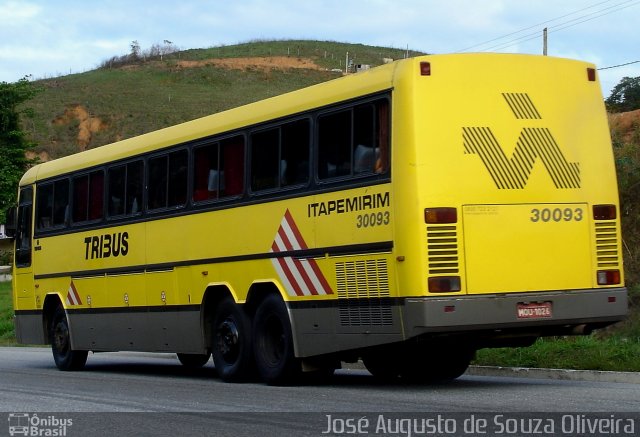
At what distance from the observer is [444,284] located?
40.9ft

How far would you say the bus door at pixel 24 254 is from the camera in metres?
21.4

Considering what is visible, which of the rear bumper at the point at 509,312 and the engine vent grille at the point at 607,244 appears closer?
the rear bumper at the point at 509,312

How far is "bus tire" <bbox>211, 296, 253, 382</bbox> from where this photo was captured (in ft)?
50.4

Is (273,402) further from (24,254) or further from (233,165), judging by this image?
(24,254)

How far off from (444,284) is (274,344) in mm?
3147

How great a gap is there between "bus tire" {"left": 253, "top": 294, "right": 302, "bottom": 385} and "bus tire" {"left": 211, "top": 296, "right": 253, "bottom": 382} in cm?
26

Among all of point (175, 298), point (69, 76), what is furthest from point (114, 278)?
point (69, 76)

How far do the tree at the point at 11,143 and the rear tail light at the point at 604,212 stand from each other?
2268 inches

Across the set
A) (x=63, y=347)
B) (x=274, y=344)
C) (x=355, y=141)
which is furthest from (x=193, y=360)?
(x=355, y=141)

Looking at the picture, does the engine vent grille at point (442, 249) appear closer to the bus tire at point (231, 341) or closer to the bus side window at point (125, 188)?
the bus tire at point (231, 341)

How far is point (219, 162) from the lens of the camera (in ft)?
53.0

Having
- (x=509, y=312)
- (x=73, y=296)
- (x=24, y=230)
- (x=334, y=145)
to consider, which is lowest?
(x=509, y=312)

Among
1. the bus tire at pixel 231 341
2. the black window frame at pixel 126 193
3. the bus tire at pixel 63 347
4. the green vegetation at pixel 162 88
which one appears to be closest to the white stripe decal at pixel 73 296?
the bus tire at pixel 63 347

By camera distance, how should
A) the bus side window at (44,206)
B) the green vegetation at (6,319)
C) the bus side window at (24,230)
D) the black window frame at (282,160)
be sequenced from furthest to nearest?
the green vegetation at (6,319), the bus side window at (24,230), the bus side window at (44,206), the black window frame at (282,160)
